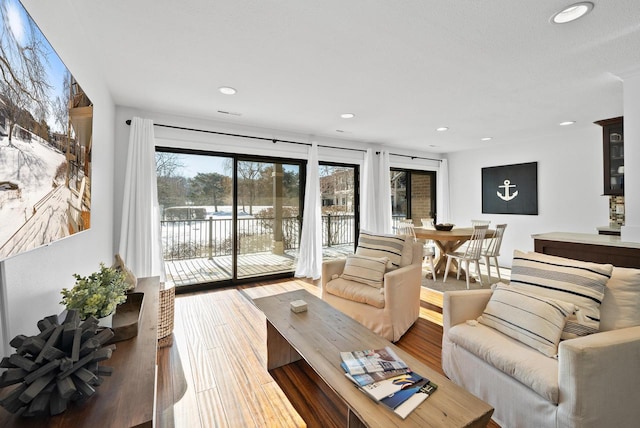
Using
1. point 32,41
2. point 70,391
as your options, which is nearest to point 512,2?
point 32,41

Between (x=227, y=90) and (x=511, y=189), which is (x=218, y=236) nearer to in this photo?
(x=227, y=90)

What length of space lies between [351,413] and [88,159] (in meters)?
2.10

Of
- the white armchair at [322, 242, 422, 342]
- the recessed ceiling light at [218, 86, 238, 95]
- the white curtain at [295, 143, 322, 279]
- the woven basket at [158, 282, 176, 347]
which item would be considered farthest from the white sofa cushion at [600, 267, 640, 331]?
the white curtain at [295, 143, 322, 279]

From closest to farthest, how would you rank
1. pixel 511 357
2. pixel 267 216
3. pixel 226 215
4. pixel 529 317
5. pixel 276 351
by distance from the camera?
pixel 511 357, pixel 529 317, pixel 276 351, pixel 226 215, pixel 267 216

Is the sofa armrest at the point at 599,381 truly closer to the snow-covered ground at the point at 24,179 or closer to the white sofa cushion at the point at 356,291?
the white sofa cushion at the point at 356,291

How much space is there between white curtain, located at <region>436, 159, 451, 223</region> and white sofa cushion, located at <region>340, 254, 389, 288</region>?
4.14 meters

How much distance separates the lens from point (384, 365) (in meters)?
1.37

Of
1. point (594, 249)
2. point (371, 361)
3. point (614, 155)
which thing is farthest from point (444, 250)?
point (371, 361)

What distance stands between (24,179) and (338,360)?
57.3 inches

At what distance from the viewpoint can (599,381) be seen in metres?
1.28

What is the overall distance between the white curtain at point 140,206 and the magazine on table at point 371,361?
9.47 ft

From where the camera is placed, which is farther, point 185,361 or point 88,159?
point 185,361

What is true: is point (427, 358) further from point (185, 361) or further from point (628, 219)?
point (628, 219)

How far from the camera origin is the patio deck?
13.1 feet
